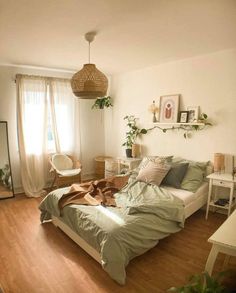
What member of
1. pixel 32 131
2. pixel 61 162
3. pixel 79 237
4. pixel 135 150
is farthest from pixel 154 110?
pixel 79 237

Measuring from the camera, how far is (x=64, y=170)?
4.47 metres

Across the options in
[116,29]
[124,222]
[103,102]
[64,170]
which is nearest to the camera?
[124,222]

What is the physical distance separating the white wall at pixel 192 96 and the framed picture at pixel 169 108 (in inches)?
3.7

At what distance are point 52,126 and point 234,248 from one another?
3.97 metres

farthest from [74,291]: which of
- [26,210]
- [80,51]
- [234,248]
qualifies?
[80,51]

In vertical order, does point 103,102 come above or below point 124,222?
above

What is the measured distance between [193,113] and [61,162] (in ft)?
8.74

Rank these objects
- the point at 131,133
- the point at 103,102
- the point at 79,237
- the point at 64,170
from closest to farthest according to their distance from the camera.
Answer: the point at 79,237 < the point at 64,170 < the point at 131,133 < the point at 103,102

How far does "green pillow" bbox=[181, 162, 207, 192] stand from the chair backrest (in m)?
2.36

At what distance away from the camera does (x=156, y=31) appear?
96.9 inches

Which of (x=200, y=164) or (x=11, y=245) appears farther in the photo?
(x=200, y=164)

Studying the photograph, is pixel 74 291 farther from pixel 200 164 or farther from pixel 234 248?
pixel 200 164

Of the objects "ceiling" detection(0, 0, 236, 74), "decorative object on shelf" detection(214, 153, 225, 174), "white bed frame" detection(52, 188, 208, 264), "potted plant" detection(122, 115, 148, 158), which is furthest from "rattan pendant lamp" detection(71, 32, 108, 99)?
"potted plant" detection(122, 115, 148, 158)

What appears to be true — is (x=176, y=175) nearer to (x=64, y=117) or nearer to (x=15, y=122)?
(x=64, y=117)
